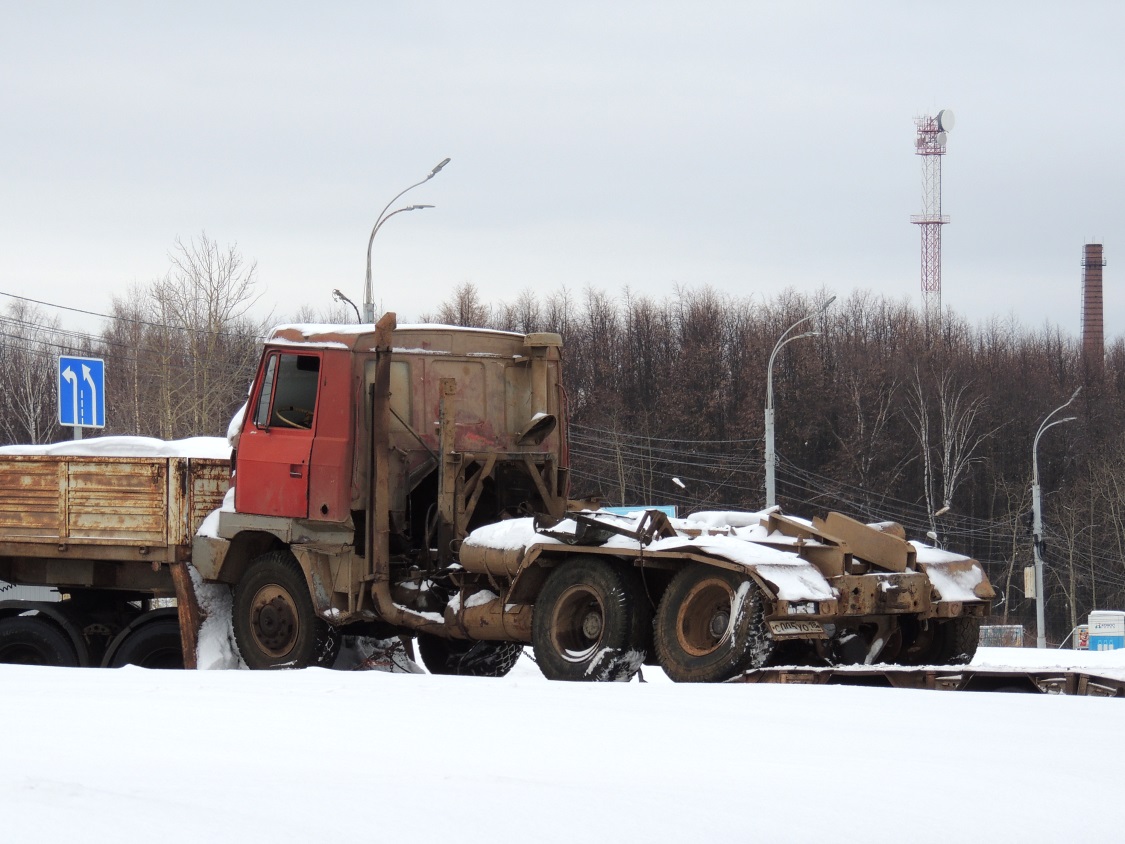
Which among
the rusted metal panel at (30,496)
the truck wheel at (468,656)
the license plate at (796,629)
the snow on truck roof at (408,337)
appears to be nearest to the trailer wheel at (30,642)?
the rusted metal panel at (30,496)

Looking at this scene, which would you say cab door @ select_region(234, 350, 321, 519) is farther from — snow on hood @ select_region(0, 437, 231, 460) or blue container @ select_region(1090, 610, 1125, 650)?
blue container @ select_region(1090, 610, 1125, 650)

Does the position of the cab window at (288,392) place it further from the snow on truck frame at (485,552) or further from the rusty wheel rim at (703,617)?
the rusty wheel rim at (703,617)

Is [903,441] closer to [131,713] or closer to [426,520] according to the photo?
[426,520]

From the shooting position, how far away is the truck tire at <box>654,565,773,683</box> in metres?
8.84

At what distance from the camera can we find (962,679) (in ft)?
27.5

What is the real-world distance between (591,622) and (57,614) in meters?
5.55

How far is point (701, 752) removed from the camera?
5777 mm

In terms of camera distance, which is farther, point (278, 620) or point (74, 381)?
point (74, 381)

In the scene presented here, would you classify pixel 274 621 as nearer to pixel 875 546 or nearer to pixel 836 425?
pixel 875 546

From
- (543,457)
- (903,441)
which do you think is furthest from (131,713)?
(903,441)

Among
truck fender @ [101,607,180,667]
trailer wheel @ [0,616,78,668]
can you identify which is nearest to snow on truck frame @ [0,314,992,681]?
truck fender @ [101,607,180,667]

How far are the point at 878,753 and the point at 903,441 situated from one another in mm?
55439

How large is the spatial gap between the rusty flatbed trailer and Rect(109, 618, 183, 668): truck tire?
19.7ft

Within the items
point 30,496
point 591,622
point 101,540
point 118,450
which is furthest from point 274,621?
point 591,622
